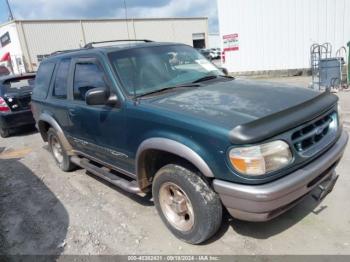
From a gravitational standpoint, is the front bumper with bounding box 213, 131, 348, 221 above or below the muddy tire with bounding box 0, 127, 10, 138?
above

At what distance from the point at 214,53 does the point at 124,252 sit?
1477 inches

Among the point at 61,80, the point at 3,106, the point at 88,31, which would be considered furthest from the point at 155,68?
the point at 88,31

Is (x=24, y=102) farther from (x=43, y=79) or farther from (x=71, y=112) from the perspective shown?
(x=71, y=112)

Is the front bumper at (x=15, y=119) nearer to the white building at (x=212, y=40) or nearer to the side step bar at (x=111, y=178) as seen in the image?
the side step bar at (x=111, y=178)

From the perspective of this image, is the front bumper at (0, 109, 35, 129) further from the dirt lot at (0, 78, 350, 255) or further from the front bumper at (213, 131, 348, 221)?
the front bumper at (213, 131, 348, 221)

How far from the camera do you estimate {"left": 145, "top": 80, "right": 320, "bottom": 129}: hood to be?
269 cm

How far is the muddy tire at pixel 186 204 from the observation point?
9.30 feet

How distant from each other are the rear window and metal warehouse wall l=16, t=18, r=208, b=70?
72.9 ft

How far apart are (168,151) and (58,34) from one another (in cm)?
3768

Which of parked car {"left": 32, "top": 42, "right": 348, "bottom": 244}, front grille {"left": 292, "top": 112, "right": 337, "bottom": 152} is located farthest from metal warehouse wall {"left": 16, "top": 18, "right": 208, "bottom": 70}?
front grille {"left": 292, "top": 112, "right": 337, "bottom": 152}

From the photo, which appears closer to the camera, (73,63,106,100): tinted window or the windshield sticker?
(73,63,106,100): tinted window

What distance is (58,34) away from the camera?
120 ft

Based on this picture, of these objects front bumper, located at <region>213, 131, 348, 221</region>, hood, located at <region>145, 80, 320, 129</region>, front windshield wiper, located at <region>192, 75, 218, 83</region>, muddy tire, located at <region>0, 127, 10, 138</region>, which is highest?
front windshield wiper, located at <region>192, 75, 218, 83</region>

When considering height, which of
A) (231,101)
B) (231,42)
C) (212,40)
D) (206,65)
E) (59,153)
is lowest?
(59,153)
